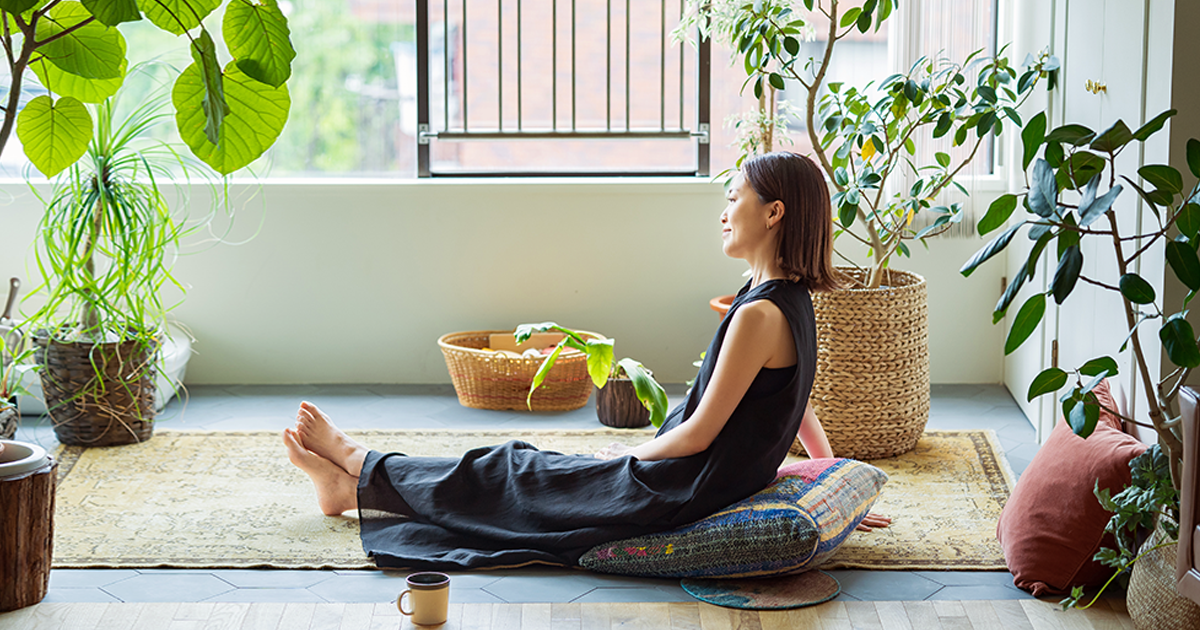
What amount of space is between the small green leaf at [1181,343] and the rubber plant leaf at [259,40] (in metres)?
1.32

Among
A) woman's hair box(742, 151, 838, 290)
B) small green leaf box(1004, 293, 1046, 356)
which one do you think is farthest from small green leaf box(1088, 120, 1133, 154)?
woman's hair box(742, 151, 838, 290)

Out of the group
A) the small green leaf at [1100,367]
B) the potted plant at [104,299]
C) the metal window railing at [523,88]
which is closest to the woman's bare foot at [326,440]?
the potted plant at [104,299]

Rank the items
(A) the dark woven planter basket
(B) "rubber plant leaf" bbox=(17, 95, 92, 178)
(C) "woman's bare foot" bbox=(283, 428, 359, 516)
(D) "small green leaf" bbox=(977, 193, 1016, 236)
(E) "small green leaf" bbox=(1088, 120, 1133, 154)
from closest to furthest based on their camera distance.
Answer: (B) "rubber plant leaf" bbox=(17, 95, 92, 178)
(E) "small green leaf" bbox=(1088, 120, 1133, 154)
(D) "small green leaf" bbox=(977, 193, 1016, 236)
(C) "woman's bare foot" bbox=(283, 428, 359, 516)
(A) the dark woven planter basket

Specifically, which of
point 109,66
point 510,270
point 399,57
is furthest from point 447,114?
point 109,66

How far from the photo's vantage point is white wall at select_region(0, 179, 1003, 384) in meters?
3.83

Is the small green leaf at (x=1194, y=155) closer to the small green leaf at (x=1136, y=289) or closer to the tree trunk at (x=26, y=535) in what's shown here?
the small green leaf at (x=1136, y=289)

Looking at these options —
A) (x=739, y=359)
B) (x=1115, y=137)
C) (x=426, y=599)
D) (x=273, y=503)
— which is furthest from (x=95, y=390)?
(x=1115, y=137)

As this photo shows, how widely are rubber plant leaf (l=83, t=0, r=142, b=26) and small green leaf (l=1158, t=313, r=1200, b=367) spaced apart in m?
1.44

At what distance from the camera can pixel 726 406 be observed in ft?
6.95

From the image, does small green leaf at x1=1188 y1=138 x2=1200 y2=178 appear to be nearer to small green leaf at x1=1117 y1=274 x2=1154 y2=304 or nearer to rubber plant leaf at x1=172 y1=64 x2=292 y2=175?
small green leaf at x1=1117 y1=274 x2=1154 y2=304

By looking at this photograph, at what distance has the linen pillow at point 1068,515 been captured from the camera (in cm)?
200

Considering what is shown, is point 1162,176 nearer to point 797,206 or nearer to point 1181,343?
point 1181,343

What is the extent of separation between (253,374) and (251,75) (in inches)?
125

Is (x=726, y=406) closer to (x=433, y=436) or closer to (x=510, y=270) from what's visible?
(x=433, y=436)
